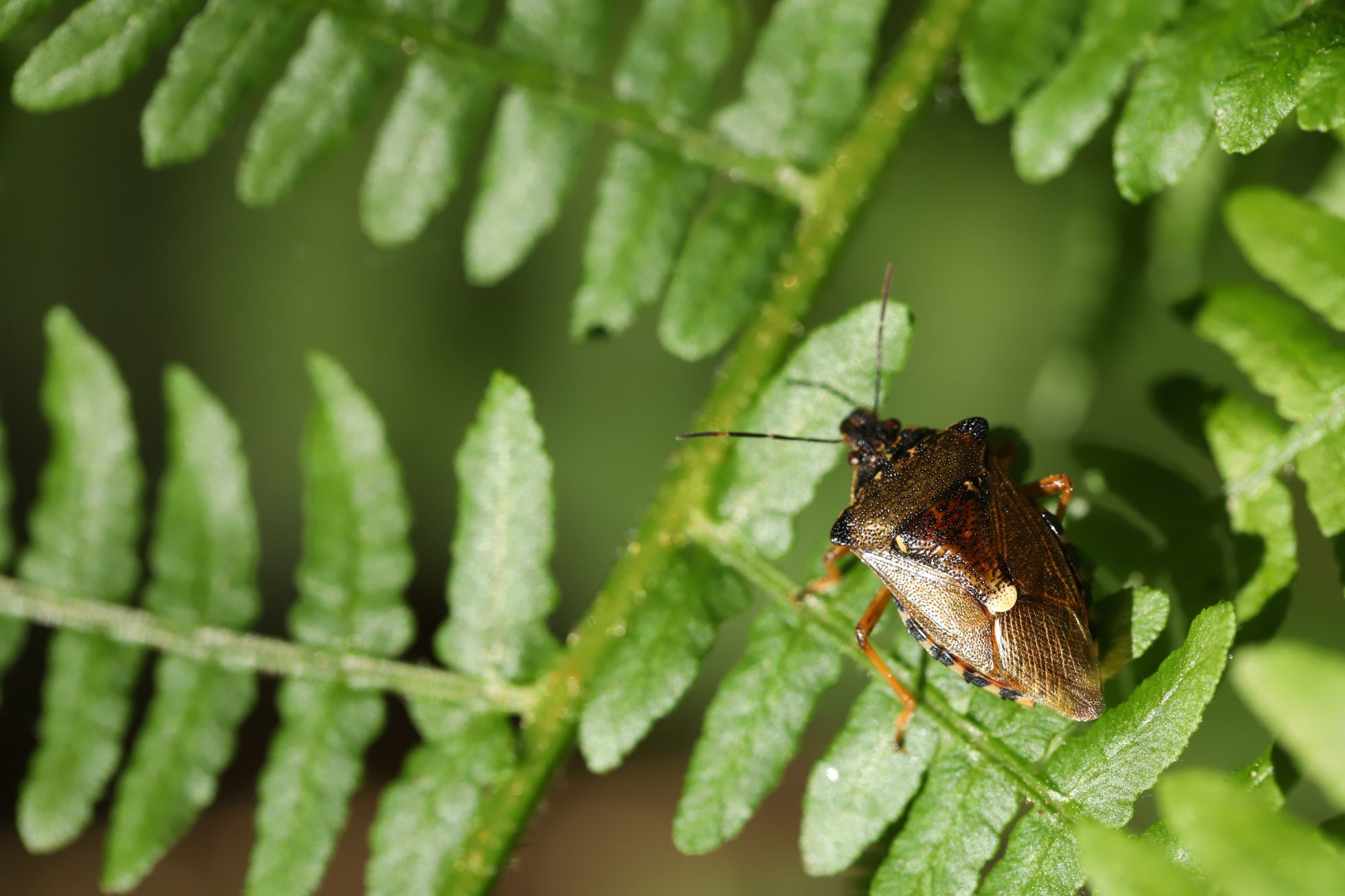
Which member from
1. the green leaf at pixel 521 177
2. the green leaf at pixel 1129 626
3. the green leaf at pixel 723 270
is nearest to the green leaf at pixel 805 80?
the green leaf at pixel 723 270

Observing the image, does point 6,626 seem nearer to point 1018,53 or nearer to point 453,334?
point 453,334

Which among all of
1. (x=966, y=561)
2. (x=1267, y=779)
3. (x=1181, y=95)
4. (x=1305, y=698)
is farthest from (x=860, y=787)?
(x=1181, y=95)

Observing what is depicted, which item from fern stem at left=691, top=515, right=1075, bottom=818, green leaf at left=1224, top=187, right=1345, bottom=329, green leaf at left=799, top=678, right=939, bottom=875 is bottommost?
green leaf at left=799, top=678, right=939, bottom=875

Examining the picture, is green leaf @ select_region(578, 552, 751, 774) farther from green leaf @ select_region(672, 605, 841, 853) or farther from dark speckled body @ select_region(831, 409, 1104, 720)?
dark speckled body @ select_region(831, 409, 1104, 720)

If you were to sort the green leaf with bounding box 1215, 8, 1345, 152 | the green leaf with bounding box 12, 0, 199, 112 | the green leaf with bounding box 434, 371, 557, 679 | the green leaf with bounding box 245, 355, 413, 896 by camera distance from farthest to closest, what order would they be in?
the green leaf with bounding box 245, 355, 413, 896
the green leaf with bounding box 434, 371, 557, 679
the green leaf with bounding box 12, 0, 199, 112
the green leaf with bounding box 1215, 8, 1345, 152

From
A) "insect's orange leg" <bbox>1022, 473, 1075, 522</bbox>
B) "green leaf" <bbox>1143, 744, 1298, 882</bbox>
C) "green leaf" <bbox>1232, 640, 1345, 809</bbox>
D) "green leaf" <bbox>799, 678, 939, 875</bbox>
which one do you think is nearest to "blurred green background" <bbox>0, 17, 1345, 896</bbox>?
"insect's orange leg" <bbox>1022, 473, 1075, 522</bbox>

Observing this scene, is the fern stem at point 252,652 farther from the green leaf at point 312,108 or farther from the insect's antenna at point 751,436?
the green leaf at point 312,108

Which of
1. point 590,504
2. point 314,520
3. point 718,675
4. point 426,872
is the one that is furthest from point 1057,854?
point 590,504
